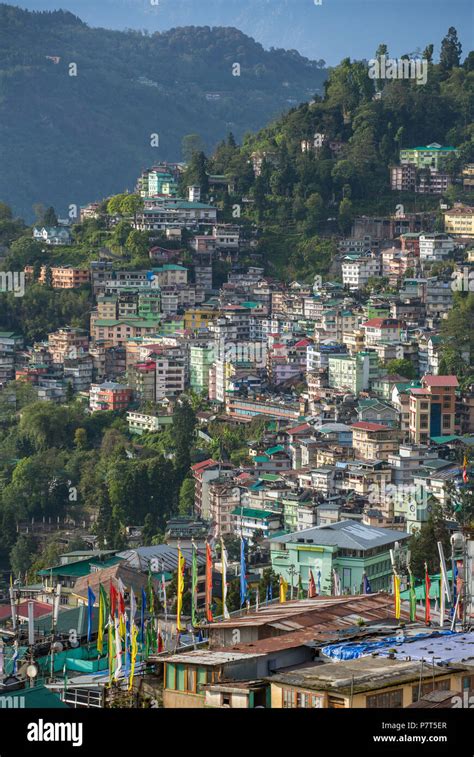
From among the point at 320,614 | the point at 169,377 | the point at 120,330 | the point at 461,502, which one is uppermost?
the point at 320,614

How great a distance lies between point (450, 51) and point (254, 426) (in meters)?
25.1

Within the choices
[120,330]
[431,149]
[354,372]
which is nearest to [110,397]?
[120,330]

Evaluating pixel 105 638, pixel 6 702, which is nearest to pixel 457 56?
pixel 105 638

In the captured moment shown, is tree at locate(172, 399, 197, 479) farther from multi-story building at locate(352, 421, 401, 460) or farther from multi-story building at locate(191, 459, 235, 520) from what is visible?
multi-story building at locate(352, 421, 401, 460)

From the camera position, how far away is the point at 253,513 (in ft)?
115

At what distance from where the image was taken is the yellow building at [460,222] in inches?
2133

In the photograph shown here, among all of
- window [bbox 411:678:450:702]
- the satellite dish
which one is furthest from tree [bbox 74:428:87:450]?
window [bbox 411:678:450:702]

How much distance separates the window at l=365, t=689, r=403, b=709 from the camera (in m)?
9.88

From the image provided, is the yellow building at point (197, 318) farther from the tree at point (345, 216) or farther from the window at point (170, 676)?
the window at point (170, 676)

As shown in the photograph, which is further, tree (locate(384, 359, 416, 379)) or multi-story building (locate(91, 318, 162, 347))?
multi-story building (locate(91, 318, 162, 347))

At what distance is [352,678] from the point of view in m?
9.91

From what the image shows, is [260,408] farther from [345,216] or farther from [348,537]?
[348,537]

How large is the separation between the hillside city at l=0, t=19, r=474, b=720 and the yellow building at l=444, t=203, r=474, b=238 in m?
0.12

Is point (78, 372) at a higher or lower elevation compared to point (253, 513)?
higher
